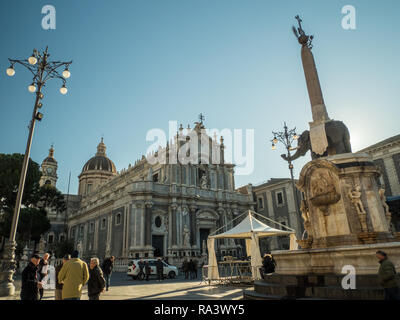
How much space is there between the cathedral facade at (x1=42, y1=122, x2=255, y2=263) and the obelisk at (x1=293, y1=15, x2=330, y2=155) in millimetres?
18206

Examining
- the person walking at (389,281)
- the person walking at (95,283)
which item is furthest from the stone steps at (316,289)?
the person walking at (95,283)

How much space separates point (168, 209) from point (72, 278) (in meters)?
25.6


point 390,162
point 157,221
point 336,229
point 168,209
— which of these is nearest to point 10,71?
point 336,229

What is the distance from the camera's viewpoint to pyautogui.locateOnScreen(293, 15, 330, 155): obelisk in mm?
8547

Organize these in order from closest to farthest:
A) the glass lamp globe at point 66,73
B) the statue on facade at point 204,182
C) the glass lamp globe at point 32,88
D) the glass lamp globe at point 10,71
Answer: the glass lamp globe at point 10,71, the glass lamp globe at point 32,88, the glass lamp globe at point 66,73, the statue on facade at point 204,182

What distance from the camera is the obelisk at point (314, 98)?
8547 mm

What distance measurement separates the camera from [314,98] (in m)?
9.36

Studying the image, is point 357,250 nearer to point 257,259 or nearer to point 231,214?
point 257,259

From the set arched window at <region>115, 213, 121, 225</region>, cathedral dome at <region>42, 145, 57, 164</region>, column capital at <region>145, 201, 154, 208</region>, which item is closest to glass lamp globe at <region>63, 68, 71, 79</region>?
column capital at <region>145, 201, 154, 208</region>

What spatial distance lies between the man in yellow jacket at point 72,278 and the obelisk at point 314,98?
7.00m

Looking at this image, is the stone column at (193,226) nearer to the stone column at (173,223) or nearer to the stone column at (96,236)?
the stone column at (173,223)

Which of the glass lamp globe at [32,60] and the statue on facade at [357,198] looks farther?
the glass lamp globe at [32,60]
